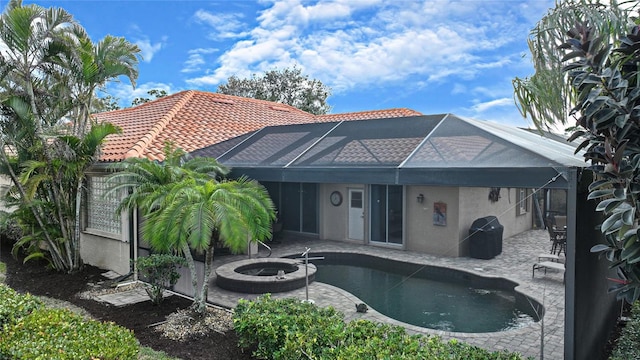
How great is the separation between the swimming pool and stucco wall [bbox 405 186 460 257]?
1.87 m

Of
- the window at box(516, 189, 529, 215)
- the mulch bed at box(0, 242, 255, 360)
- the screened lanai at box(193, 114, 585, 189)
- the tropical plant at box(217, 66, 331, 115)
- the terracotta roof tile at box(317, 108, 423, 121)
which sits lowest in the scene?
the mulch bed at box(0, 242, 255, 360)

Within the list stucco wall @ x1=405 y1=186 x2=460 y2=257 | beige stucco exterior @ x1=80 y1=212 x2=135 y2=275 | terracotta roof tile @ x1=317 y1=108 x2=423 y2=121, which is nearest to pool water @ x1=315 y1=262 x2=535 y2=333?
stucco wall @ x1=405 y1=186 x2=460 y2=257

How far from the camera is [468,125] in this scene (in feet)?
28.2

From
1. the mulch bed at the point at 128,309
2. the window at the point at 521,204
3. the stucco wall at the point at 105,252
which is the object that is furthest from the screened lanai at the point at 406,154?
the window at the point at 521,204

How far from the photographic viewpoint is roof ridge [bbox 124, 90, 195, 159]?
38.0 ft

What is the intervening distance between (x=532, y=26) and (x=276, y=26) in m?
10.3

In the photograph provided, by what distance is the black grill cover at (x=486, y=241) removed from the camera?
544 inches

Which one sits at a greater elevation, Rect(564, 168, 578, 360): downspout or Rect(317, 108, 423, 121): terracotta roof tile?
Rect(317, 108, 423, 121): terracotta roof tile

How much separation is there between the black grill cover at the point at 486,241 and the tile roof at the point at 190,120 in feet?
25.5

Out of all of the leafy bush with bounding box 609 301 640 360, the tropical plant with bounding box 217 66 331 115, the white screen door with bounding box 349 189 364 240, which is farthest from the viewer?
the tropical plant with bounding box 217 66 331 115

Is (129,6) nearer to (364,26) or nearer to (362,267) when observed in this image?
(364,26)

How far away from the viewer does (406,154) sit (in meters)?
8.55

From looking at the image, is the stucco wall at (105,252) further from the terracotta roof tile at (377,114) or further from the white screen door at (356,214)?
the terracotta roof tile at (377,114)

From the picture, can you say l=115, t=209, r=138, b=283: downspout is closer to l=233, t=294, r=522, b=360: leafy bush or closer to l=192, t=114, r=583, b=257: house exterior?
l=192, t=114, r=583, b=257: house exterior
